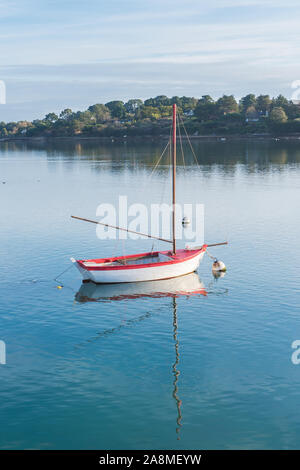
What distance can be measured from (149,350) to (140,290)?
37.8 feet

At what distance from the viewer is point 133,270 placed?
4309 centimetres

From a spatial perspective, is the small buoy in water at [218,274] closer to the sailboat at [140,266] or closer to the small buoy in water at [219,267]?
the small buoy in water at [219,267]

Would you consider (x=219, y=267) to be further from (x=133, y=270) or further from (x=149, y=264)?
(x=133, y=270)

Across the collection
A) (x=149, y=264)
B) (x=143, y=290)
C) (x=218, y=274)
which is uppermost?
(x=149, y=264)

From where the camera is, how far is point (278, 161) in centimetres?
14662

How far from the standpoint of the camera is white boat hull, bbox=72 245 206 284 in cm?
4259

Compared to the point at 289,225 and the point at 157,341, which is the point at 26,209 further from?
the point at 157,341

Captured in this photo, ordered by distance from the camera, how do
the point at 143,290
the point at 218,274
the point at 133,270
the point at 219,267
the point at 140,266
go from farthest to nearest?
the point at 219,267 → the point at 218,274 → the point at 133,270 → the point at 140,266 → the point at 143,290

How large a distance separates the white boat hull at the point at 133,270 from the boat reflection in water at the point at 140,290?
0.45 metres

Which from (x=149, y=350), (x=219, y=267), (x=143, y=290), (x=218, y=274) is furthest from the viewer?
(x=219, y=267)

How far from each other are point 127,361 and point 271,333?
9.97m

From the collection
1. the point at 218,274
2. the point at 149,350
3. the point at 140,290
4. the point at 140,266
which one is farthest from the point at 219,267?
the point at 149,350

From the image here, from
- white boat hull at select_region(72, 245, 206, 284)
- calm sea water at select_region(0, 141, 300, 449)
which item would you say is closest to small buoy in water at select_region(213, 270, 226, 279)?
calm sea water at select_region(0, 141, 300, 449)

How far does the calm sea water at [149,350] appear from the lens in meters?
23.8
